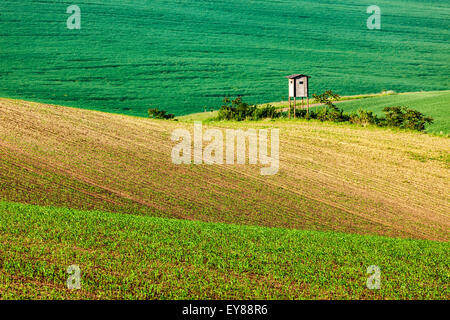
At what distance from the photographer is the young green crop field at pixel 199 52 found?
52594 millimetres

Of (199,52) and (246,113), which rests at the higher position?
(199,52)

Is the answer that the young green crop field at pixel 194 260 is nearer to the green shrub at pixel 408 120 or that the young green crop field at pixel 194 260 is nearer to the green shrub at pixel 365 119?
the green shrub at pixel 408 120

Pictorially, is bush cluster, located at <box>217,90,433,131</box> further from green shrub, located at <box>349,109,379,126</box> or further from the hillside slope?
the hillside slope

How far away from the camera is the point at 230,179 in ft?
70.1

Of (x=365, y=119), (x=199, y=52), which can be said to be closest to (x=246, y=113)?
(x=365, y=119)

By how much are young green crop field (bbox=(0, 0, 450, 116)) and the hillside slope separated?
20.1 meters

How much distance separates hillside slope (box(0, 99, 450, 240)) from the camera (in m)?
17.3

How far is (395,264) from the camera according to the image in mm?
11922

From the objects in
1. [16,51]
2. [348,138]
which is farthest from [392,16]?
[348,138]

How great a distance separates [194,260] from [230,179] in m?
10.2

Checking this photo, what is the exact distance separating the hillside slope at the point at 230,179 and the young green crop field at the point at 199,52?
20.1 meters

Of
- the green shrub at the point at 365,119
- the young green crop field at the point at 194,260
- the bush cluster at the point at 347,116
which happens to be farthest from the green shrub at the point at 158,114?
the young green crop field at the point at 194,260

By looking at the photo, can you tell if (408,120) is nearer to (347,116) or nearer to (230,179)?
(347,116)
